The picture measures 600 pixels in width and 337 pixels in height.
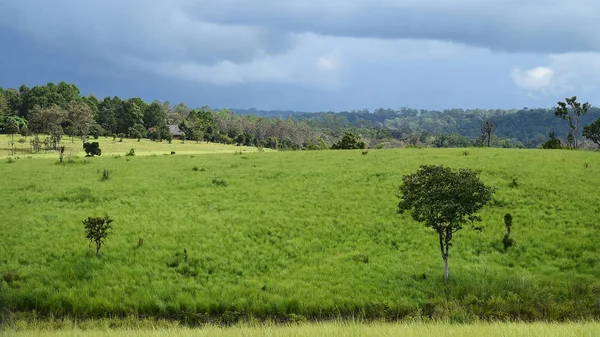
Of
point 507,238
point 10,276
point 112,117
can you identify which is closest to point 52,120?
point 112,117

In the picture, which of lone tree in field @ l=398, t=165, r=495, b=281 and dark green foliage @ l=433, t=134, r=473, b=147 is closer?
lone tree in field @ l=398, t=165, r=495, b=281

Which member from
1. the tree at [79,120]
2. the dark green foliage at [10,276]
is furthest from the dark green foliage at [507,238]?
the tree at [79,120]

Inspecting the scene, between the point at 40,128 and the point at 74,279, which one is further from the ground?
the point at 40,128

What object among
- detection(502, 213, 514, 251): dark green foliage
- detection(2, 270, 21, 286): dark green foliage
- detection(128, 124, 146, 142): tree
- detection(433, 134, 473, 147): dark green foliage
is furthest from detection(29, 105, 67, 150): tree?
detection(433, 134, 473, 147): dark green foliage

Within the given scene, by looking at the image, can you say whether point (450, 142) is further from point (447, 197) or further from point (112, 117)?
point (447, 197)

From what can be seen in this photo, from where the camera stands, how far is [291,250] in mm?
25375

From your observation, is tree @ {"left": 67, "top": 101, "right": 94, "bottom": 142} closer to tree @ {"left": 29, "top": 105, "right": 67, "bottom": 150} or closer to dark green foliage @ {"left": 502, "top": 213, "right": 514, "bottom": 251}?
tree @ {"left": 29, "top": 105, "right": 67, "bottom": 150}

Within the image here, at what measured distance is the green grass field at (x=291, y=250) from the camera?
19.8 metres

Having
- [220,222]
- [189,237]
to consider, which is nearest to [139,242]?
[189,237]

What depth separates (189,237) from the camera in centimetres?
2692

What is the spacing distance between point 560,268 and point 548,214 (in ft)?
26.4

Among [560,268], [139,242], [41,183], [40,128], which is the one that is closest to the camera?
[560,268]

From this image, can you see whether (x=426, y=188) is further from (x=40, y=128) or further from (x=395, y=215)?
(x=40, y=128)

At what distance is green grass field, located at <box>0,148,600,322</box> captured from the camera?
19781mm
